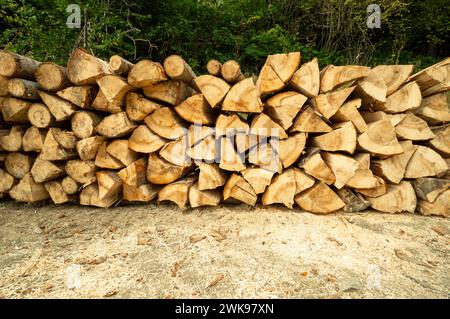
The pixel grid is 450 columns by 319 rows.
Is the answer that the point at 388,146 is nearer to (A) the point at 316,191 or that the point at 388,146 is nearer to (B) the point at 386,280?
(A) the point at 316,191

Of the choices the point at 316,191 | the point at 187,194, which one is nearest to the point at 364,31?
the point at 316,191

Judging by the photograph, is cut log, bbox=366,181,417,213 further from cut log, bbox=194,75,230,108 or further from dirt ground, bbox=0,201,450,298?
cut log, bbox=194,75,230,108

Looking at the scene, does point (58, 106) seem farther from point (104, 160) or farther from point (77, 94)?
point (104, 160)

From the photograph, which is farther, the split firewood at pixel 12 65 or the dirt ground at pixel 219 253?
the split firewood at pixel 12 65

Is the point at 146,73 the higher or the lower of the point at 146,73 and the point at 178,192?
the higher

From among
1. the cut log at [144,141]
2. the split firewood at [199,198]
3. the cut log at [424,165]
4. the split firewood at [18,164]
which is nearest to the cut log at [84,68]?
the cut log at [144,141]

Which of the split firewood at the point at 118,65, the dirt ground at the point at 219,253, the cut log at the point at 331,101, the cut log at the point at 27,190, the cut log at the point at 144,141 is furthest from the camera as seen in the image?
the cut log at the point at 27,190

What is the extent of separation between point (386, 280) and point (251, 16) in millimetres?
5584

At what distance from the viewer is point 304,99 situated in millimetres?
1797

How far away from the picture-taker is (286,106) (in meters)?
1.81

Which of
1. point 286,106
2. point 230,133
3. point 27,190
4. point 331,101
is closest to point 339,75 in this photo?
point 331,101

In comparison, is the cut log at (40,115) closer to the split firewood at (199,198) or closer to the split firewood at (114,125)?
the split firewood at (114,125)

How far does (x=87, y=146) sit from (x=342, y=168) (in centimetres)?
185

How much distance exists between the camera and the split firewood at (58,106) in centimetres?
186
